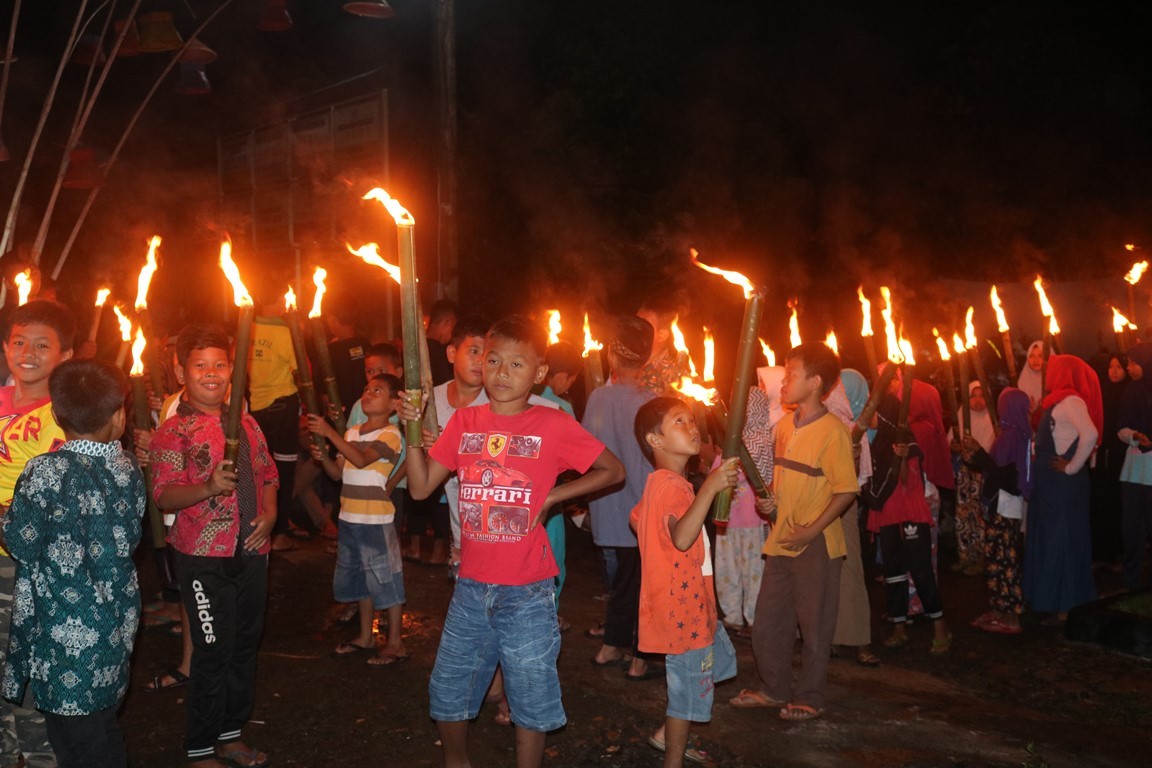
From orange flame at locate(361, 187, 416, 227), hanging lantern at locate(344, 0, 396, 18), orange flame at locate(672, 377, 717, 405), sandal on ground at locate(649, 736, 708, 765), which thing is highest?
hanging lantern at locate(344, 0, 396, 18)

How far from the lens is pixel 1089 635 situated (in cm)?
715

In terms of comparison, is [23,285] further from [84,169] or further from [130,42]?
[84,169]

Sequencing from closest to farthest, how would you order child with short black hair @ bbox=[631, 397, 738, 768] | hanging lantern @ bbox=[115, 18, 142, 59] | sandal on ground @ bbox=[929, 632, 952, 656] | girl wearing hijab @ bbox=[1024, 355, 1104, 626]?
1. child with short black hair @ bbox=[631, 397, 738, 768]
2. sandal on ground @ bbox=[929, 632, 952, 656]
3. girl wearing hijab @ bbox=[1024, 355, 1104, 626]
4. hanging lantern @ bbox=[115, 18, 142, 59]

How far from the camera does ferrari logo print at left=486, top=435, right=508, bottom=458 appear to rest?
4.40 metres

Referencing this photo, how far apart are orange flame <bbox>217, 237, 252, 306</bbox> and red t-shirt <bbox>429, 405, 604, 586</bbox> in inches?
39.3

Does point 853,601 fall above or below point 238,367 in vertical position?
below

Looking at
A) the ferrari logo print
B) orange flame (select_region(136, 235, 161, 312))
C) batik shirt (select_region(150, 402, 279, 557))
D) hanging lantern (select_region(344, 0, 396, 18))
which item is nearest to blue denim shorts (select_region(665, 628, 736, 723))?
the ferrari logo print

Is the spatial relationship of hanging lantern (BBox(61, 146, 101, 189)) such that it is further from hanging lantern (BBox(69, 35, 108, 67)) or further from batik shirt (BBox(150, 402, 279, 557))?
batik shirt (BBox(150, 402, 279, 557))

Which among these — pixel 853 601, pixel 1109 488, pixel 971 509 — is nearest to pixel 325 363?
pixel 853 601

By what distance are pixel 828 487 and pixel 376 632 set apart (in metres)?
3.30

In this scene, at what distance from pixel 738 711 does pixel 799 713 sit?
33cm

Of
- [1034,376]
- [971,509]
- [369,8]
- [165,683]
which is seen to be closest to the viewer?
[165,683]

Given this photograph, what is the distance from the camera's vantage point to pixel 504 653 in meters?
4.33

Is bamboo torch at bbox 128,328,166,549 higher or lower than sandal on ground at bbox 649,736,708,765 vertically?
higher
